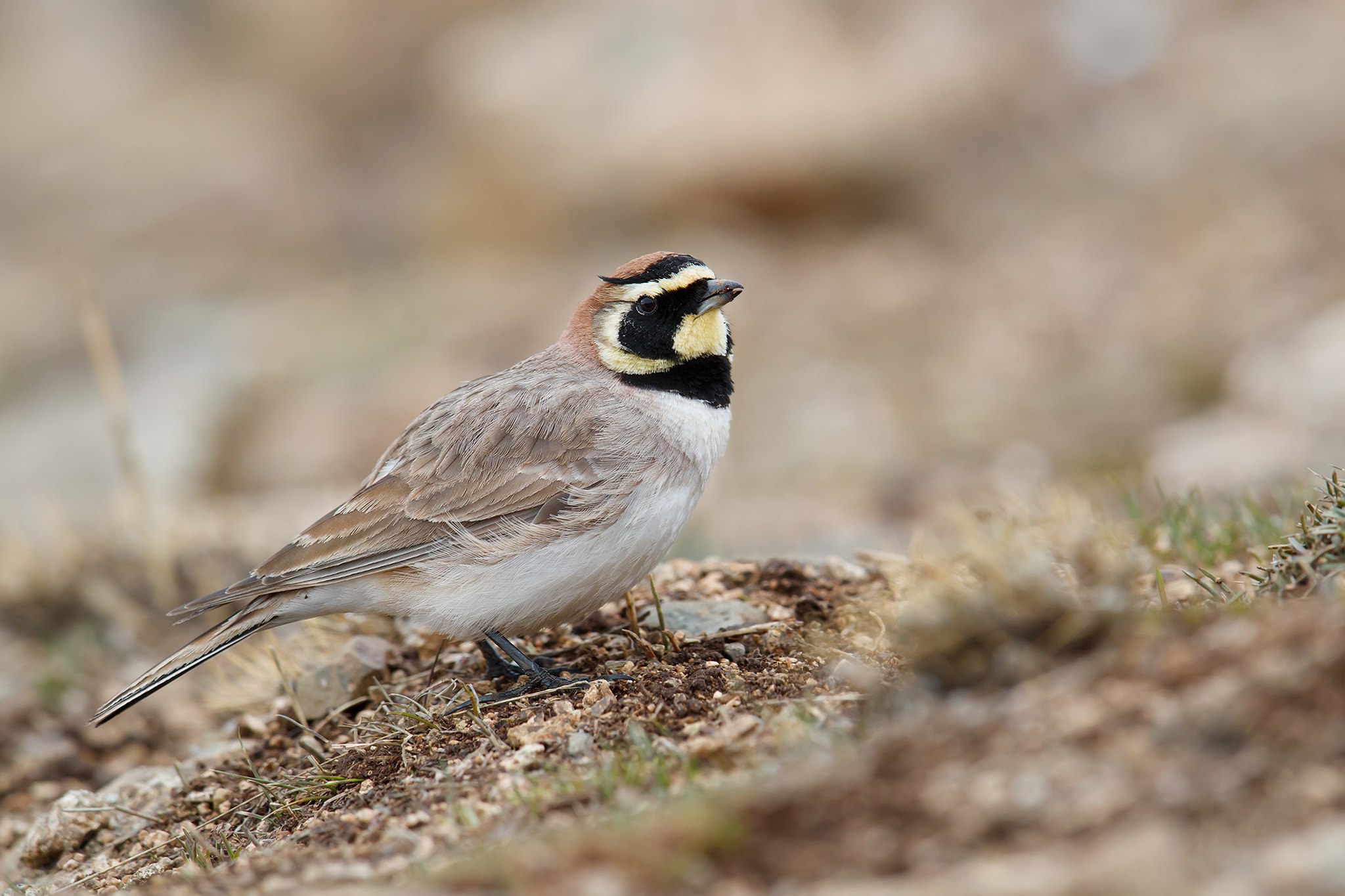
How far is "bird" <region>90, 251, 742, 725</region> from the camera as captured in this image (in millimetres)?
5133

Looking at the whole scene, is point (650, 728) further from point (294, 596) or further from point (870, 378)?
point (870, 378)

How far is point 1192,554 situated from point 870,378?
865 cm

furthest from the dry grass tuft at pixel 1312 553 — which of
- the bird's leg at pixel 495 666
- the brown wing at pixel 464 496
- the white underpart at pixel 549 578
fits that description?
the bird's leg at pixel 495 666

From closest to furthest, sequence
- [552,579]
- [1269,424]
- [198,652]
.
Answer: [552,579]
[198,652]
[1269,424]

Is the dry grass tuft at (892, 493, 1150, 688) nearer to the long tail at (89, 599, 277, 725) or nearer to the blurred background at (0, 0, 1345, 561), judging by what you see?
the long tail at (89, 599, 277, 725)

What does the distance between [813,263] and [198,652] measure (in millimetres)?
12251

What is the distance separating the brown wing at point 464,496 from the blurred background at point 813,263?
3400mm

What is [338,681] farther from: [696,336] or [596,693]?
[696,336]

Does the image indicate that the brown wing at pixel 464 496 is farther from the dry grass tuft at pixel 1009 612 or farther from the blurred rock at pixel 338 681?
the dry grass tuft at pixel 1009 612

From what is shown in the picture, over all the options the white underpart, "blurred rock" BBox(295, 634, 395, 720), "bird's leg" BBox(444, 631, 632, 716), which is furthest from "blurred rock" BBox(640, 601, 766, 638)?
"blurred rock" BBox(295, 634, 395, 720)

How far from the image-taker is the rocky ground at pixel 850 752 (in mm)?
2861

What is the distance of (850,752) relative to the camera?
332 centimetres

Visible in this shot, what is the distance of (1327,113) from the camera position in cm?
1551

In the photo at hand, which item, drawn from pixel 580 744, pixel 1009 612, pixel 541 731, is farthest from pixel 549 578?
pixel 1009 612
